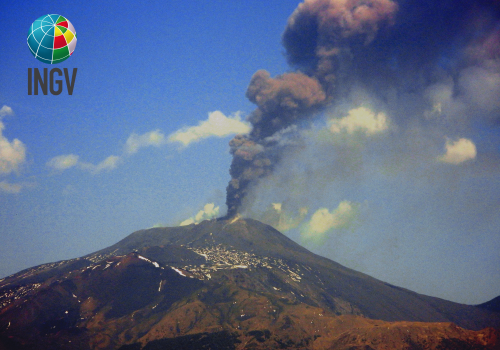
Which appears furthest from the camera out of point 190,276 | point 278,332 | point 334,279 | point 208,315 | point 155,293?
point 334,279

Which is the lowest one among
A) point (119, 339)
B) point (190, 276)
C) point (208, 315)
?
point (119, 339)

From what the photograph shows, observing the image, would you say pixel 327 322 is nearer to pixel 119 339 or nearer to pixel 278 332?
pixel 278 332

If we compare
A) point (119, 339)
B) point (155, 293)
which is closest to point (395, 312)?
point (155, 293)

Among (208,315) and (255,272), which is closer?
(208,315)

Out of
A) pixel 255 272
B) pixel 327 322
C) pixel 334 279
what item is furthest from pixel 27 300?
pixel 334 279

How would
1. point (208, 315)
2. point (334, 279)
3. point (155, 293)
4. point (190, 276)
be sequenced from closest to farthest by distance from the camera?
point (208, 315) < point (155, 293) < point (190, 276) < point (334, 279)

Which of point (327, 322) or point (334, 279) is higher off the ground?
point (334, 279)
